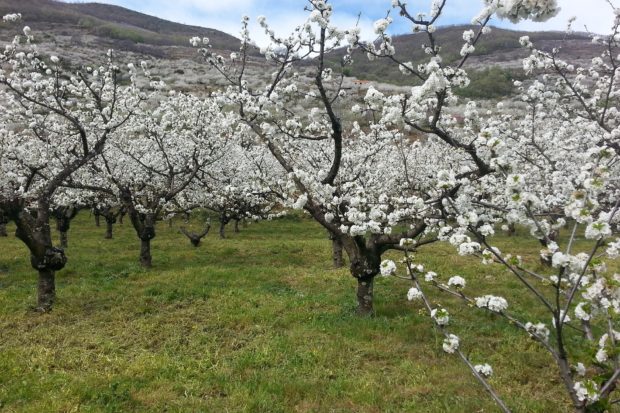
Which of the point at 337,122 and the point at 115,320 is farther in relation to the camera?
the point at 115,320

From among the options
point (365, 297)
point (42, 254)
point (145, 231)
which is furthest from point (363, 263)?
point (145, 231)

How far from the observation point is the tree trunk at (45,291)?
1332cm

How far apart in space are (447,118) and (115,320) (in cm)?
1006

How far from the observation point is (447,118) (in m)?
10.8

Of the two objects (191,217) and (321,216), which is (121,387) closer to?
(321,216)

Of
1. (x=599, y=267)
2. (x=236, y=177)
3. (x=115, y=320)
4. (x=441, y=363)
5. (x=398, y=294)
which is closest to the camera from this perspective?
(x=599, y=267)

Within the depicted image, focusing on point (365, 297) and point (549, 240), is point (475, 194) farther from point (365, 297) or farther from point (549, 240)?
point (549, 240)

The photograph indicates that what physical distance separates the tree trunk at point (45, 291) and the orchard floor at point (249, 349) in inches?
12.1

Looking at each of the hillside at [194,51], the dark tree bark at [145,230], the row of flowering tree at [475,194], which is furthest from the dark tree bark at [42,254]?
the hillside at [194,51]

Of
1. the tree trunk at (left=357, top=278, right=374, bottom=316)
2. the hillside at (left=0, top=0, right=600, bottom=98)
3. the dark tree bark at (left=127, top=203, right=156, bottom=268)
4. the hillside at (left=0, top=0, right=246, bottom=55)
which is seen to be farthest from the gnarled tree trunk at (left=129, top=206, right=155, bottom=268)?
the hillside at (left=0, top=0, right=246, bottom=55)

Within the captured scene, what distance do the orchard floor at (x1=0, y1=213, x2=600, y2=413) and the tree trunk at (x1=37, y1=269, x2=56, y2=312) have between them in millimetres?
306

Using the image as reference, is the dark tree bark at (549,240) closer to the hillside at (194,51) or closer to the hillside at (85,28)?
the hillside at (194,51)

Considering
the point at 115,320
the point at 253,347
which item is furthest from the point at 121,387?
the point at 115,320

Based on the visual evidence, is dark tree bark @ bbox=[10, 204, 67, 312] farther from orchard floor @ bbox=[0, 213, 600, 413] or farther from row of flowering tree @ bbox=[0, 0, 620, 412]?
orchard floor @ bbox=[0, 213, 600, 413]
